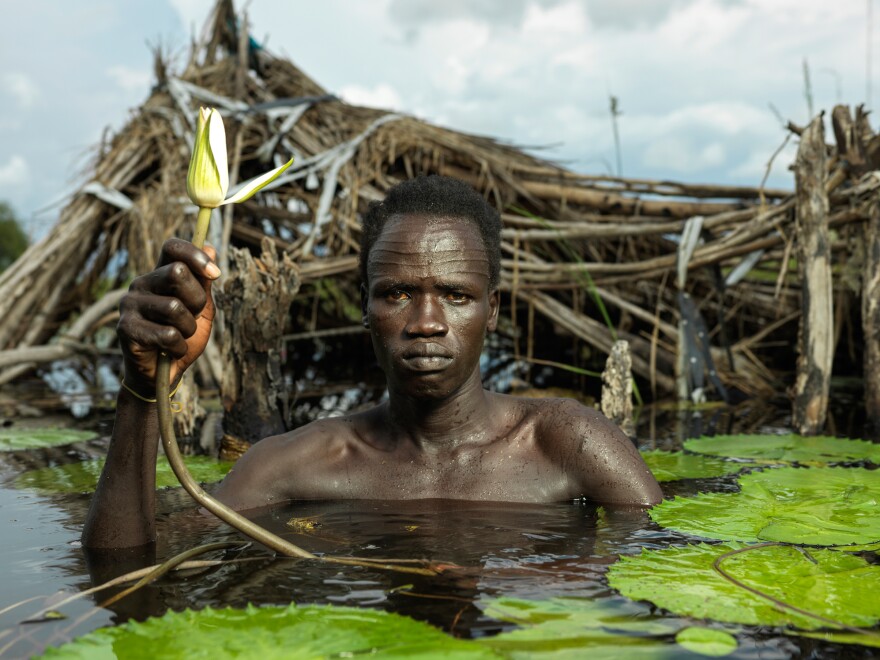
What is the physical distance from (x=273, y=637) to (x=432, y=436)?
1.49 m

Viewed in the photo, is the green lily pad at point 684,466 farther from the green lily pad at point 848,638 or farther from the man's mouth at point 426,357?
the green lily pad at point 848,638

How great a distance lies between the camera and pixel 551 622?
196 centimetres

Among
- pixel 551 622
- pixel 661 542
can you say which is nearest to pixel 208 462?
pixel 661 542

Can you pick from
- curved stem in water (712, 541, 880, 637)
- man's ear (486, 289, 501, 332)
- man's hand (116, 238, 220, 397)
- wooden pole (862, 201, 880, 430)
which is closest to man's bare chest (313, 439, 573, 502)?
man's ear (486, 289, 501, 332)

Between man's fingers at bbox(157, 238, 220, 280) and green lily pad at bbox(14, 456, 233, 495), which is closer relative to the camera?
man's fingers at bbox(157, 238, 220, 280)

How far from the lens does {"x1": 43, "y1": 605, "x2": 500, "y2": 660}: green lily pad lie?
178 centimetres

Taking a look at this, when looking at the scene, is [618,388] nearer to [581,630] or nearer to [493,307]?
[493,307]

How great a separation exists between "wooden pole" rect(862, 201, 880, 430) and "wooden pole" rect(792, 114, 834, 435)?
25 centimetres

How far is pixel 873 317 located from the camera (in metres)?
5.21

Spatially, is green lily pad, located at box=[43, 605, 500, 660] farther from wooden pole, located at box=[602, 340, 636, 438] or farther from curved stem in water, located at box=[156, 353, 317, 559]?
wooden pole, located at box=[602, 340, 636, 438]

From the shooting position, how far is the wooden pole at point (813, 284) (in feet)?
16.7

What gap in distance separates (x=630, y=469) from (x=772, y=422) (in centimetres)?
319

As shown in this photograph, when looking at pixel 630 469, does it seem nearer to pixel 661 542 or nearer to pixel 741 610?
pixel 661 542

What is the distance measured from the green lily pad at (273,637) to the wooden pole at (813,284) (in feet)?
12.6
